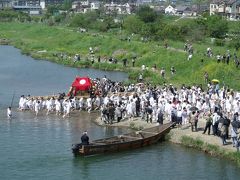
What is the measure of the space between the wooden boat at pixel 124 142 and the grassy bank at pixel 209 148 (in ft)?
5.20

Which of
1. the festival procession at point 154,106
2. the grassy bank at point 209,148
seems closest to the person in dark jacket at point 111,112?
the festival procession at point 154,106

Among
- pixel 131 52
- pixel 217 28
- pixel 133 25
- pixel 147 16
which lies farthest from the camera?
pixel 147 16

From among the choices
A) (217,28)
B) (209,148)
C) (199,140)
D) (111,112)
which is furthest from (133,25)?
(209,148)

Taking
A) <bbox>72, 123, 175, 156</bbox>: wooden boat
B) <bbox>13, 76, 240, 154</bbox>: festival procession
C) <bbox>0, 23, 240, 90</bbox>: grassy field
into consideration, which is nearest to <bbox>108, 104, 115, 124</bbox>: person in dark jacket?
<bbox>13, 76, 240, 154</bbox>: festival procession

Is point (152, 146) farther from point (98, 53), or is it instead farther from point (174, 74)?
point (98, 53)

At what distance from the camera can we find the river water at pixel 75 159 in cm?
3092

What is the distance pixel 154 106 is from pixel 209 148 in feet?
22.8

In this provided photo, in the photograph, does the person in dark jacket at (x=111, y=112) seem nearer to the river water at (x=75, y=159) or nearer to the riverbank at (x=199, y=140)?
the riverbank at (x=199, y=140)

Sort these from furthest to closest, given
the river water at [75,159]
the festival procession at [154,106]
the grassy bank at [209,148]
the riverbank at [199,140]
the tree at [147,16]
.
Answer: the tree at [147,16], the festival procession at [154,106], the riverbank at [199,140], the grassy bank at [209,148], the river water at [75,159]

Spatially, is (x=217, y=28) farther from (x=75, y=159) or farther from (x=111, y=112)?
(x=75, y=159)

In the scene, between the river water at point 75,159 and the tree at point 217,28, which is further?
the tree at point 217,28

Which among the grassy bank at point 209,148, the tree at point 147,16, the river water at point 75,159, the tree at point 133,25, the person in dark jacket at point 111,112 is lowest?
the river water at point 75,159

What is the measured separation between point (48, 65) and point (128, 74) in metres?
16.1

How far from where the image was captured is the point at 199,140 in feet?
115
